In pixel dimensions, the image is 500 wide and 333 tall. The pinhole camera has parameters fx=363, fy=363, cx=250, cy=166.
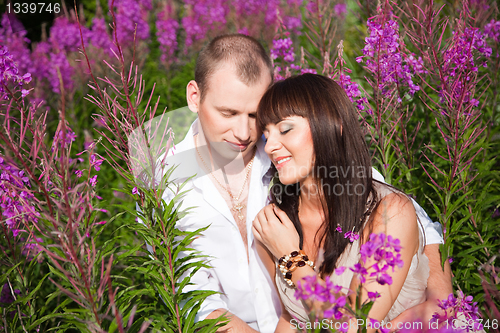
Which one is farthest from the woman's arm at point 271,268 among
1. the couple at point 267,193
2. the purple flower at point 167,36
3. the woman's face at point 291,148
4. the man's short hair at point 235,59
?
the purple flower at point 167,36

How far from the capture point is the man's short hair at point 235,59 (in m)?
2.67

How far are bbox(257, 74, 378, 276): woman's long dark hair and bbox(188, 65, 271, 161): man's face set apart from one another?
314mm

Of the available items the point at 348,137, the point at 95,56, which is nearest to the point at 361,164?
the point at 348,137

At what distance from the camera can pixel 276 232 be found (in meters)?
2.26

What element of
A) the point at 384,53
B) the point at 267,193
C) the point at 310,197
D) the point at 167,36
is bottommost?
the point at 267,193

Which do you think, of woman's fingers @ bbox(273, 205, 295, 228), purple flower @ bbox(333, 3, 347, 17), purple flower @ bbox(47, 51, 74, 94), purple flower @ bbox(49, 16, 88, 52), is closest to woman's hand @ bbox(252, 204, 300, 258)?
woman's fingers @ bbox(273, 205, 295, 228)

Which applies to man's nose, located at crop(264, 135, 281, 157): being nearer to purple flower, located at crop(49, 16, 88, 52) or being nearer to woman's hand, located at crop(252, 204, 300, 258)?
woman's hand, located at crop(252, 204, 300, 258)

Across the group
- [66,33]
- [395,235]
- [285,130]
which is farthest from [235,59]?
[66,33]

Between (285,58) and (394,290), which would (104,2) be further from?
(394,290)

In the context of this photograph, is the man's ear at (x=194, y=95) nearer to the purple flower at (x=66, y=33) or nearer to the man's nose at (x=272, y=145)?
the man's nose at (x=272, y=145)

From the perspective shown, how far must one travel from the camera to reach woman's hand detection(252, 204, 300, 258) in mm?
2199

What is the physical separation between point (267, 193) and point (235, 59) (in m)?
1.06

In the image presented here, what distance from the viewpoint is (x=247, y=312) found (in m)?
2.79

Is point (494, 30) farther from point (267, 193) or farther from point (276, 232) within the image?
point (276, 232)
